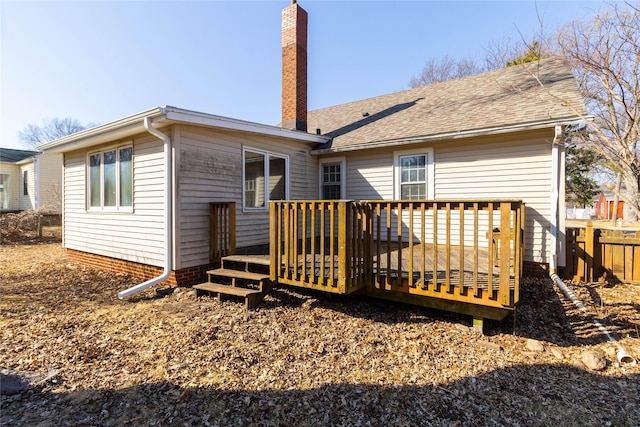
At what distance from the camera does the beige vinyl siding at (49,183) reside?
17.3 meters

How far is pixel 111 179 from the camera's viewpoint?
709 cm

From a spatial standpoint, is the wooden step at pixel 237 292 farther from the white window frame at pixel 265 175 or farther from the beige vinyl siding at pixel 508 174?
the beige vinyl siding at pixel 508 174

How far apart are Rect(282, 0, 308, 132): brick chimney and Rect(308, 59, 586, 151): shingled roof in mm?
1152

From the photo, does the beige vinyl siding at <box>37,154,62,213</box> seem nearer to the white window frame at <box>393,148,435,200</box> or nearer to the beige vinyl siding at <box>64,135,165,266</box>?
the beige vinyl siding at <box>64,135,165,266</box>

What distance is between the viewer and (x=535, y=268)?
19.9 feet

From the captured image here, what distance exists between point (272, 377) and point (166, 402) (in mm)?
900

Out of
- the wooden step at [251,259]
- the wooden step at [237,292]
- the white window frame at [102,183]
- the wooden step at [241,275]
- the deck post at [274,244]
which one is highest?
the white window frame at [102,183]

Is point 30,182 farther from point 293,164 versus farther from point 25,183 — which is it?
point 293,164

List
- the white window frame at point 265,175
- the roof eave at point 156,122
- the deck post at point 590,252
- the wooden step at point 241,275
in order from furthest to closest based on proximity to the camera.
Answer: the white window frame at point 265,175
the deck post at point 590,252
the roof eave at point 156,122
the wooden step at point 241,275

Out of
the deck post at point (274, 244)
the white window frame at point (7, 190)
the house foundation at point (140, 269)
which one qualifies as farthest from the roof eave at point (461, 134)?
the white window frame at point (7, 190)

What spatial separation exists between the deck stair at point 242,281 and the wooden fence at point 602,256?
5.70 meters

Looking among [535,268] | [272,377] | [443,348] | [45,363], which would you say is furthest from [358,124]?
[45,363]

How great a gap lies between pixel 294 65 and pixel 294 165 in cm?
309

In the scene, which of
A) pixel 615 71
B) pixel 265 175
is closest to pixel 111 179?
pixel 265 175
